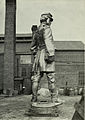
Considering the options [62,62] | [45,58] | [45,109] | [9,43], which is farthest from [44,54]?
[62,62]

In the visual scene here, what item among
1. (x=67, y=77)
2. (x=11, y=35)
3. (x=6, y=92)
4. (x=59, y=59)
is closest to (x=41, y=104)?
(x=6, y=92)

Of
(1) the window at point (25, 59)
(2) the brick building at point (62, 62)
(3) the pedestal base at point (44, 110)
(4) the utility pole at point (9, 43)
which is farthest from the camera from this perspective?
(1) the window at point (25, 59)

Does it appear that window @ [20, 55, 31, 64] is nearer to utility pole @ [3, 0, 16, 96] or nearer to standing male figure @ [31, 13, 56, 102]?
utility pole @ [3, 0, 16, 96]

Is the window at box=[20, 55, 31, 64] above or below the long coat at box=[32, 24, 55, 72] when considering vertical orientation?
below

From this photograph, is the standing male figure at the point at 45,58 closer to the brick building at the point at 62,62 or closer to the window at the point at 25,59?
the brick building at the point at 62,62

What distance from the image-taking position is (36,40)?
5.25 m

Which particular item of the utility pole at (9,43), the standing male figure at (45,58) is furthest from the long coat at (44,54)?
the utility pole at (9,43)

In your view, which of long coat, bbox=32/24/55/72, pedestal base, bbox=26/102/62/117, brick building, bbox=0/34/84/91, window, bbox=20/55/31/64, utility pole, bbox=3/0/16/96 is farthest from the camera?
window, bbox=20/55/31/64

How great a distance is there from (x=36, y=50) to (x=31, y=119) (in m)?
1.66

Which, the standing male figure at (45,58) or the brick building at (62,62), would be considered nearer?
the standing male figure at (45,58)

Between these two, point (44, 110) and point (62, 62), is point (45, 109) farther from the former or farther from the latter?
point (62, 62)

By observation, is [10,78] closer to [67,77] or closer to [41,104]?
[41,104]

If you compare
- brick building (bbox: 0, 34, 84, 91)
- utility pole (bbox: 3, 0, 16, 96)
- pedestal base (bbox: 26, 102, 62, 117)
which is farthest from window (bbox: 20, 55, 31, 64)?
pedestal base (bbox: 26, 102, 62, 117)

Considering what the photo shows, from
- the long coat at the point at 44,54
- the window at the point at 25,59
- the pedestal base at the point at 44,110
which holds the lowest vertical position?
the pedestal base at the point at 44,110
